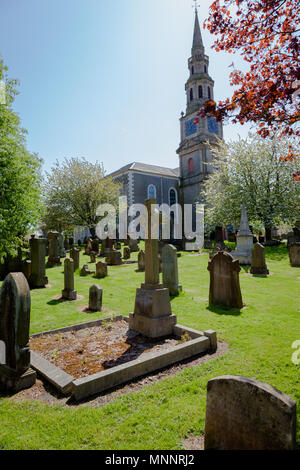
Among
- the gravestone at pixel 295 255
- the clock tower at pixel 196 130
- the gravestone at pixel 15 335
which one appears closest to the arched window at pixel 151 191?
the clock tower at pixel 196 130

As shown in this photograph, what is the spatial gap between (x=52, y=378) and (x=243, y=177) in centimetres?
2475

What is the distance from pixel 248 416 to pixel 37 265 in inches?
394

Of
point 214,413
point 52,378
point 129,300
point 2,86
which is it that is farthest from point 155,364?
point 2,86

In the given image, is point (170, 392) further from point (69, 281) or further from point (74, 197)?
point (74, 197)

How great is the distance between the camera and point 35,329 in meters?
5.82

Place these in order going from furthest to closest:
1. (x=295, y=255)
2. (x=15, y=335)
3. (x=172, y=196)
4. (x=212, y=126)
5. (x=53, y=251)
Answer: (x=172, y=196) < (x=212, y=126) < (x=53, y=251) < (x=295, y=255) < (x=15, y=335)

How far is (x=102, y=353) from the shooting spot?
4629mm

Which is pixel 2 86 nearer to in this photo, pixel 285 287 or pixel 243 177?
pixel 285 287

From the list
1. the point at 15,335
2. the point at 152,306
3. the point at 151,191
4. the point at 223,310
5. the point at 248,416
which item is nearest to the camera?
the point at 248,416

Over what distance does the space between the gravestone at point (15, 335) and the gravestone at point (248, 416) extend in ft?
8.75

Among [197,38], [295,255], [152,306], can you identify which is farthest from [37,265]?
[197,38]

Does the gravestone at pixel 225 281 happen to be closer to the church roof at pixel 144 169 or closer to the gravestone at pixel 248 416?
the gravestone at pixel 248 416

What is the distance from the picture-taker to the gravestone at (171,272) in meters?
Answer: 8.69

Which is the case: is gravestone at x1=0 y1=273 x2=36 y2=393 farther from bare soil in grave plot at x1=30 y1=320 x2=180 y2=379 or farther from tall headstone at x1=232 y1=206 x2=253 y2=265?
tall headstone at x1=232 y1=206 x2=253 y2=265
